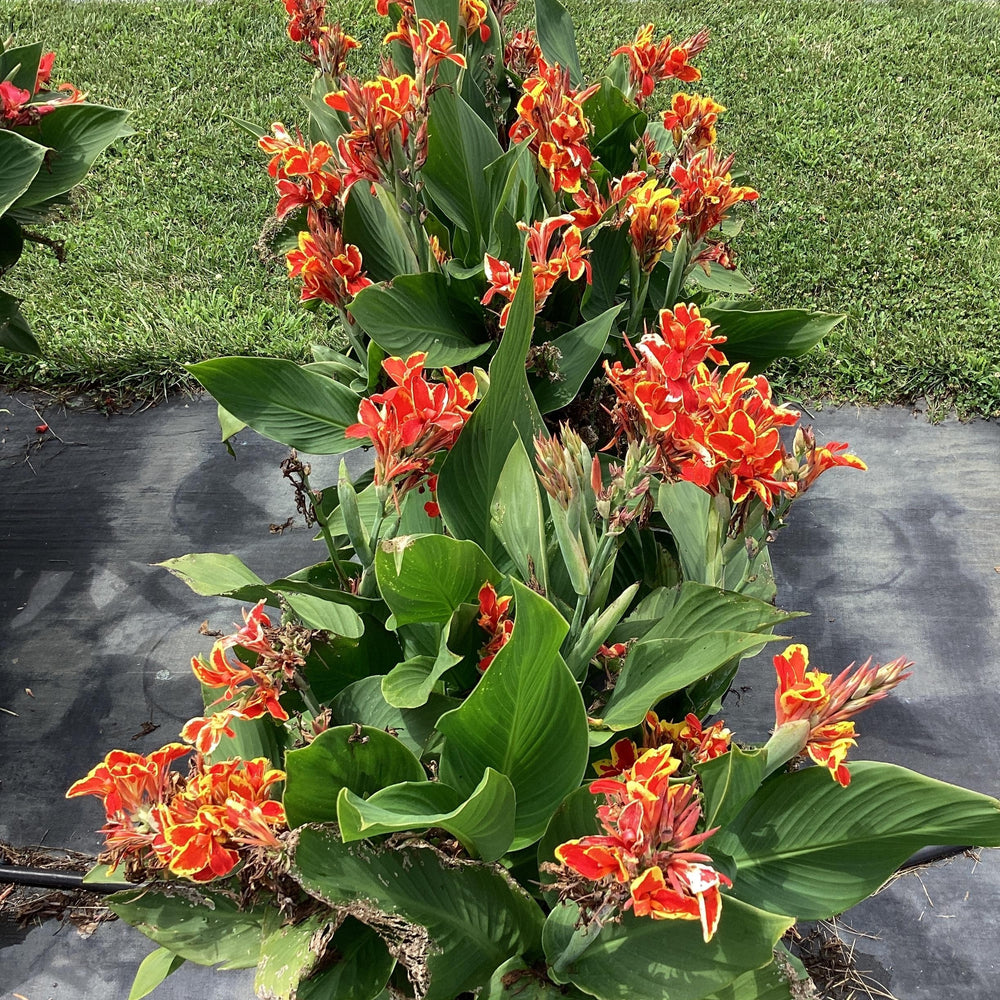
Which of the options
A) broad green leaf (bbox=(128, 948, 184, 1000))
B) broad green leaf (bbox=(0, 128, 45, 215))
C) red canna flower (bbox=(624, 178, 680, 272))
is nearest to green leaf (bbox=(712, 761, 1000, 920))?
broad green leaf (bbox=(128, 948, 184, 1000))

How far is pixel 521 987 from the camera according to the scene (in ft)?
3.03

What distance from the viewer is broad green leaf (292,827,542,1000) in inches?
32.7

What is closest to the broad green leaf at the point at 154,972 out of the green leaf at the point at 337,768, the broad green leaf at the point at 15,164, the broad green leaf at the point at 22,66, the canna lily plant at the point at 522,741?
the canna lily plant at the point at 522,741

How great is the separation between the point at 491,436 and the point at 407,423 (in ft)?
0.55

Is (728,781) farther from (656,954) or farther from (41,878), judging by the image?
(41,878)

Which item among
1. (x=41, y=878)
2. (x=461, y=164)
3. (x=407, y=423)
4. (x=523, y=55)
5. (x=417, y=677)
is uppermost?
(x=523, y=55)

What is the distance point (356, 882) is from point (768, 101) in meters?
4.21

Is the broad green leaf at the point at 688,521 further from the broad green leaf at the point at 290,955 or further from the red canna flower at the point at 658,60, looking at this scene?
the red canna flower at the point at 658,60

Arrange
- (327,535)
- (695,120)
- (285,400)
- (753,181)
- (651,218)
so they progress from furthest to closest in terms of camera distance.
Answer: (753,181) → (695,120) → (285,400) → (651,218) → (327,535)

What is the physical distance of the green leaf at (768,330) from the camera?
1.51 metres

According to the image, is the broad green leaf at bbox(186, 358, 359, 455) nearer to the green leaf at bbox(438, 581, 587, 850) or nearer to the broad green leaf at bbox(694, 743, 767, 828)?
the green leaf at bbox(438, 581, 587, 850)

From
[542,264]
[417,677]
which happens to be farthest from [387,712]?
[542,264]

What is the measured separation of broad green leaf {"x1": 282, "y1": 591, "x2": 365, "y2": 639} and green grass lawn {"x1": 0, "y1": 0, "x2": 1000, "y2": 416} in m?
1.88

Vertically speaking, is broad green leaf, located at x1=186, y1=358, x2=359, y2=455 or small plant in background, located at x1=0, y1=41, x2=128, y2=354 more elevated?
small plant in background, located at x1=0, y1=41, x2=128, y2=354
